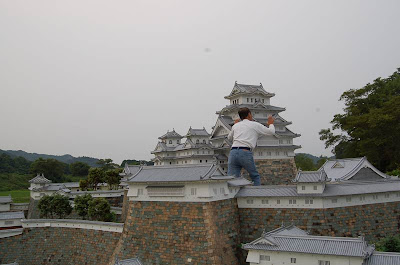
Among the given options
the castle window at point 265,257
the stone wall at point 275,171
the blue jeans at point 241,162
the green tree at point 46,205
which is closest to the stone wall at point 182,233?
the blue jeans at point 241,162

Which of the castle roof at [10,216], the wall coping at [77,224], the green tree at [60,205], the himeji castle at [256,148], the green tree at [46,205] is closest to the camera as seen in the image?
the wall coping at [77,224]

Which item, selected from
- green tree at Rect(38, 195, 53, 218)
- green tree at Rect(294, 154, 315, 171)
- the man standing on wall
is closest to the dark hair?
the man standing on wall

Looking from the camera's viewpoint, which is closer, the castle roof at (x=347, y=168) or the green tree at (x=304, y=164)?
the castle roof at (x=347, y=168)

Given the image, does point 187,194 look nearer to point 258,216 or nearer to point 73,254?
point 258,216

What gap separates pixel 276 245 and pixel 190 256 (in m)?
5.25

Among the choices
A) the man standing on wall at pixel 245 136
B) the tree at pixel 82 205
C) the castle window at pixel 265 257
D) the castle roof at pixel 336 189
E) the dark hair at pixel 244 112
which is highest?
the dark hair at pixel 244 112

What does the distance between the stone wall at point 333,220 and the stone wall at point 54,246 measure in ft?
36.4

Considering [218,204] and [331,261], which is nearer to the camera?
[331,261]

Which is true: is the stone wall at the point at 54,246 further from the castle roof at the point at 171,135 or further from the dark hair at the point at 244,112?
the castle roof at the point at 171,135

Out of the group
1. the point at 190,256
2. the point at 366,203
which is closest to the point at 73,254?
the point at 190,256

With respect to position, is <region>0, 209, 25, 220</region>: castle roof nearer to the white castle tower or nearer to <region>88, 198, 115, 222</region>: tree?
<region>88, 198, 115, 222</region>: tree

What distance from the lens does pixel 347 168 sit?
25719 millimetres

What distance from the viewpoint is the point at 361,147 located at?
35156 mm

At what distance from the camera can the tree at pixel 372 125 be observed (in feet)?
108
